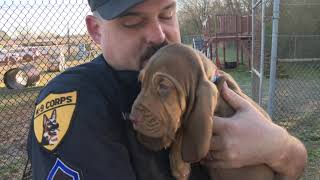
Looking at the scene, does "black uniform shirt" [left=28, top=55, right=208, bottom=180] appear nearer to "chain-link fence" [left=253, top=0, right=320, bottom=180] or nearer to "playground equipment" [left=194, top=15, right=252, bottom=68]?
"chain-link fence" [left=253, top=0, right=320, bottom=180]

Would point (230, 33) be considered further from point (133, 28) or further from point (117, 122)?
point (117, 122)

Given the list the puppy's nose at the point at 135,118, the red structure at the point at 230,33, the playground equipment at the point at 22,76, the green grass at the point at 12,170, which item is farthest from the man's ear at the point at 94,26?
the red structure at the point at 230,33

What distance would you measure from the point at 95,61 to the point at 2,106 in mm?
9461

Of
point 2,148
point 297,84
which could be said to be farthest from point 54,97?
point 297,84

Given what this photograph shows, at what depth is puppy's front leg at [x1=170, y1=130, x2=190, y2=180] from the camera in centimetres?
185

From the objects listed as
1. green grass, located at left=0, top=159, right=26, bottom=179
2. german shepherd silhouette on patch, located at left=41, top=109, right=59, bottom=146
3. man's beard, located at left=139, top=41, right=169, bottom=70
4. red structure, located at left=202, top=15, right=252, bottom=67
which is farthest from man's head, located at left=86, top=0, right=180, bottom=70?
red structure, located at left=202, top=15, right=252, bottom=67

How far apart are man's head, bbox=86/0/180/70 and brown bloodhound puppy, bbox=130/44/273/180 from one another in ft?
0.48

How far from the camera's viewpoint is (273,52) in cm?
654

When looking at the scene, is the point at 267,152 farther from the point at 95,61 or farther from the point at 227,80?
the point at 95,61

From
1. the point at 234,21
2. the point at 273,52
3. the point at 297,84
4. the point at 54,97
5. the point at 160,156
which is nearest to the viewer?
the point at 54,97

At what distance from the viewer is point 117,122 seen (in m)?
1.81

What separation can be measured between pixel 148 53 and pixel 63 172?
657mm

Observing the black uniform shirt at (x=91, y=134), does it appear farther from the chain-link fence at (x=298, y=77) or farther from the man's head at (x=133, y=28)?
the chain-link fence at (x=298, y=77)

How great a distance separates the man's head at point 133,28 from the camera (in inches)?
75.1
